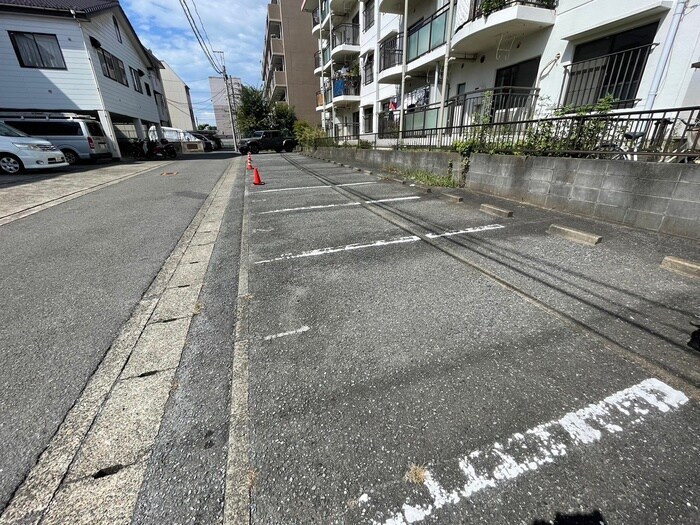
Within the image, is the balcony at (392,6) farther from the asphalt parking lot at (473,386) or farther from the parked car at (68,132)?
the asphalt parking lot at (473,386)

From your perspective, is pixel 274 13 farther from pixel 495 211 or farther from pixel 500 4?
pixel 495 211

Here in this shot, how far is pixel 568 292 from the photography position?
8.93 feet

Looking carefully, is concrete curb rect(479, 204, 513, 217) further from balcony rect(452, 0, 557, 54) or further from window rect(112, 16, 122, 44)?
window rect(112, 16, 122, 44)

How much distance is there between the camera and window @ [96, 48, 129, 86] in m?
15.5

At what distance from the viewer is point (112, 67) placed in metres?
16.7

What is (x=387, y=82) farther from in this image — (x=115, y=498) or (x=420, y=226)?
(x=115, y=498)

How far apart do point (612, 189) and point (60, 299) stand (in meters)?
6.86

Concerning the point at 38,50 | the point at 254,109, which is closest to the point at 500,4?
the point at 38,50

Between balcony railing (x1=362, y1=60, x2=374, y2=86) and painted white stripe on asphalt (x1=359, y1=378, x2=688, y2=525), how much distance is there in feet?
61.7

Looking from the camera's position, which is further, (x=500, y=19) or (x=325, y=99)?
(x=325, y=99)

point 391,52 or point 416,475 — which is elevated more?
point 391,52

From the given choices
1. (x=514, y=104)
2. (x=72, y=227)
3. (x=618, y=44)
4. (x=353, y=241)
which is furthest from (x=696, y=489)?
(x=514, y=104)

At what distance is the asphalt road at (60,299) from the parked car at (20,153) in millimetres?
6779

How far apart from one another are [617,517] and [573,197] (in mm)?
5052
